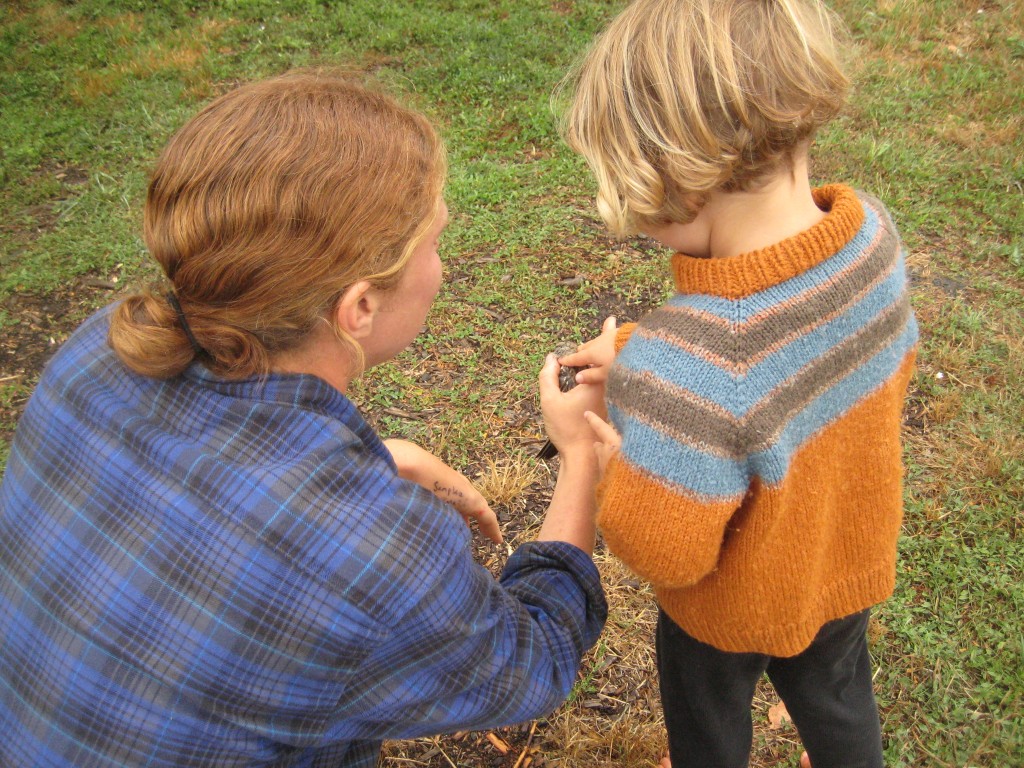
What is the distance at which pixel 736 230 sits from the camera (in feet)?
4.29

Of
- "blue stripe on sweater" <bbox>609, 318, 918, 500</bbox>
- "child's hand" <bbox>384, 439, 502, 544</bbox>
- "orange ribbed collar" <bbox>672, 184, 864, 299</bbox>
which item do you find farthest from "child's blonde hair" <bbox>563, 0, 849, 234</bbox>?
"child's hand" <bbox>384, 439, 502, 544</bbox>

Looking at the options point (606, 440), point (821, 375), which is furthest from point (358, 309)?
point (821, 375)

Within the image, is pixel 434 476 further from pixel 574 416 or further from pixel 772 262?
pixel 772 262

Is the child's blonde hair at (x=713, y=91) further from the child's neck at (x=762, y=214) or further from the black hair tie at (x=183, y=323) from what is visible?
the black hair tie at (x=183, y=323)

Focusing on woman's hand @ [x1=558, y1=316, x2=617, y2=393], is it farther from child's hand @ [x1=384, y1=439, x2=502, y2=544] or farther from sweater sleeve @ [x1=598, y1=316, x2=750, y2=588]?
child's hand @ [x1=384, y1=439, x2=502, y2=544]

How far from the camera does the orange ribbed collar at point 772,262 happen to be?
1.22m

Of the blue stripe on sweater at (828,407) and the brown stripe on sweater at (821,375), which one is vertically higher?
the brown stripe on sweater at (821,375)

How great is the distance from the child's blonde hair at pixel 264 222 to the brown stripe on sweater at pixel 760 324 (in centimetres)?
50

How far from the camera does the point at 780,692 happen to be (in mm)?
1771

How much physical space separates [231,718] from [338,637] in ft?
0.68

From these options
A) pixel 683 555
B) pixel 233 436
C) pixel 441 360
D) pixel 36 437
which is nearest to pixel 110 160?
pixel 441 360

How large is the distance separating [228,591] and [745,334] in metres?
0.87

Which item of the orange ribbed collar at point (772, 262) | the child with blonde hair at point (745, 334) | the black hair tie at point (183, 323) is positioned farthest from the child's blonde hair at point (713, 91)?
the black hair tie at point (183, 323)

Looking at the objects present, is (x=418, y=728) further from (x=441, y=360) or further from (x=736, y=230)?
(x=441, y=360)
